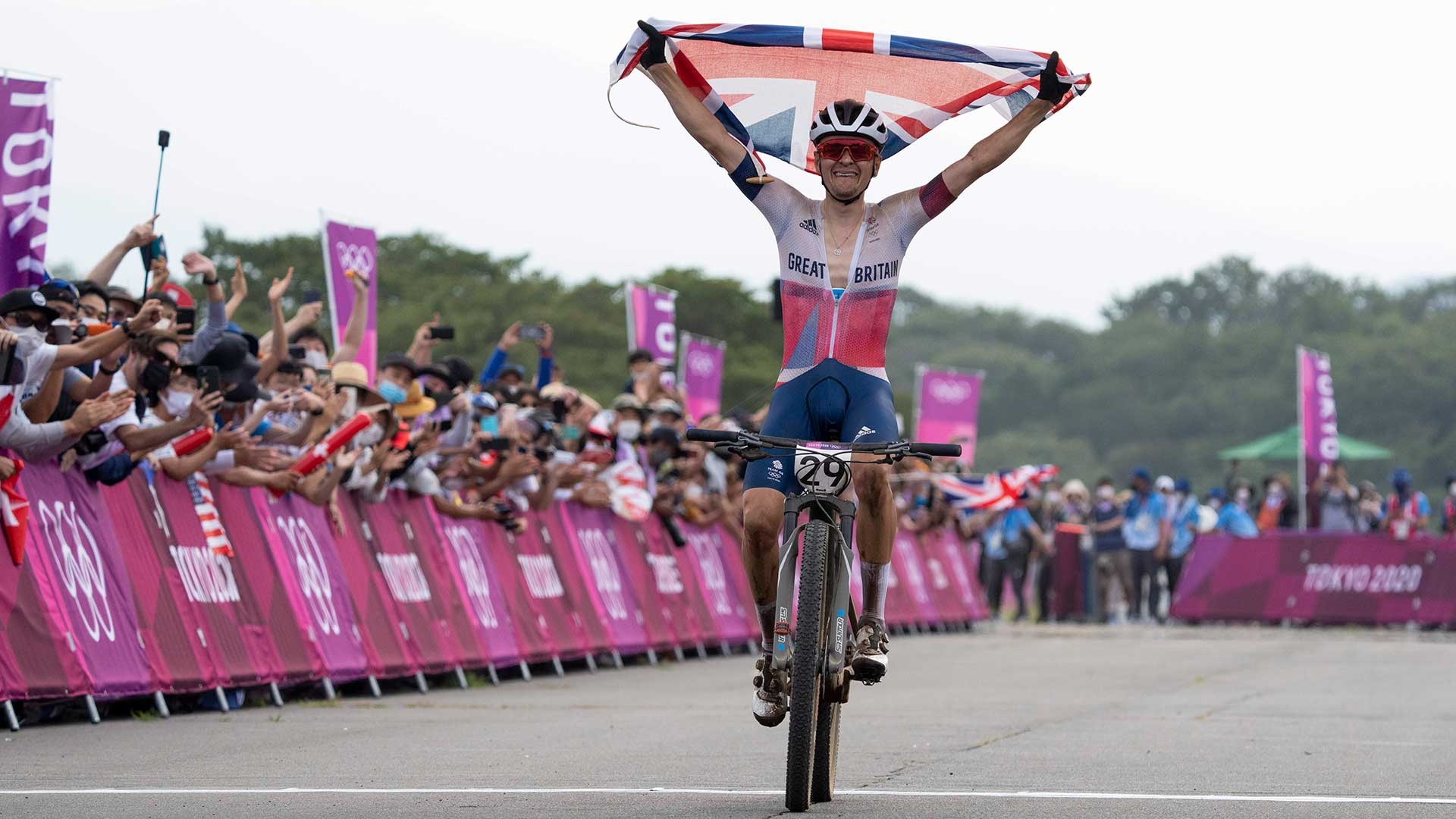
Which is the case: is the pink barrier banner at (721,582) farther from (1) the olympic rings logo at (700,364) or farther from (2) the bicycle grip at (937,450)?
(2) the bicycle grip at (937,450)

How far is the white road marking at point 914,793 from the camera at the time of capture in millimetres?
8523

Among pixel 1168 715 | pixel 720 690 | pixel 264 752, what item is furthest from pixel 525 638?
pixel 264 752

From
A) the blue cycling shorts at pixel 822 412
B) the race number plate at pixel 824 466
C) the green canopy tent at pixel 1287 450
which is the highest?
the green canopy tent at pixel 1287 450

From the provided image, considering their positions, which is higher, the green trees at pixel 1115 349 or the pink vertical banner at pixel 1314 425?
the green trees at pixel 1115 349

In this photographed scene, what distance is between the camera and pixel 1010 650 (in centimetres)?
2503

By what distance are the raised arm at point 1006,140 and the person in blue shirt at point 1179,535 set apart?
25885mm

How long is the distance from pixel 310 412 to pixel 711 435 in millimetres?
7270

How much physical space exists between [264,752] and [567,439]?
9635 mm

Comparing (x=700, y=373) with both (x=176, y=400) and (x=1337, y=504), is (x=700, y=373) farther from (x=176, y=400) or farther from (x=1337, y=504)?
(x=176, y=400)

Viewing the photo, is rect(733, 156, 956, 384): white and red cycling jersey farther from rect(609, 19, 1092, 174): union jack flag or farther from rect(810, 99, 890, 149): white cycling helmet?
rect(609, 19, 1092, 174): union jack flag

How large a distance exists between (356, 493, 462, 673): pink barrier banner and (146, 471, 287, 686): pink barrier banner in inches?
72.2

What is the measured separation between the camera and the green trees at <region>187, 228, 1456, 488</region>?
68312 mm

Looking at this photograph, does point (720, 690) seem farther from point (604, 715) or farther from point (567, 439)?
point (567, 439)

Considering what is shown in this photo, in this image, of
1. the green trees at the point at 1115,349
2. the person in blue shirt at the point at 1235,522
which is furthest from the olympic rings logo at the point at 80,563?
the green trees at the point at 1115,349
